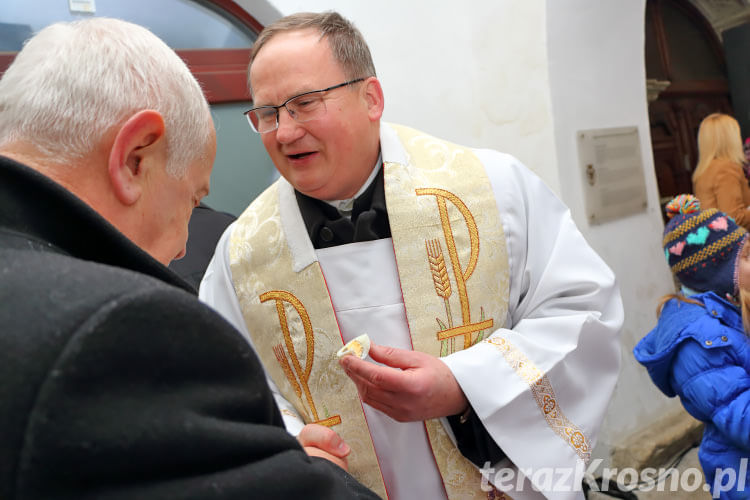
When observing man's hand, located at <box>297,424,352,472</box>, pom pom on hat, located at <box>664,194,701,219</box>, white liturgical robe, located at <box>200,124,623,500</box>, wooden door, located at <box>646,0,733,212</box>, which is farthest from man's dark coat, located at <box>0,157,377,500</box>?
wooden door, located at <box>646,0,733,212</box>

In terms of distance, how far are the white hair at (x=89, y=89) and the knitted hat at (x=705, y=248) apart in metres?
1.85

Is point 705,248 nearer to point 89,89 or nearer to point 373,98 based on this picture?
point 373,98

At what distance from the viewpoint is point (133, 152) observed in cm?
91

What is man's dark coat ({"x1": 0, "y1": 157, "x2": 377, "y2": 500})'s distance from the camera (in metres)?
0.58

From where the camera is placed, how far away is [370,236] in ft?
5.66

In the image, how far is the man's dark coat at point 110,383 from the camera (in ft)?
1.90

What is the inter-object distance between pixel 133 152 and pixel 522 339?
3.55ft

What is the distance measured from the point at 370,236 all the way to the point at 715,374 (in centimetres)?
119

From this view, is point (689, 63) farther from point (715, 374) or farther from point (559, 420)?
point (559, 420)

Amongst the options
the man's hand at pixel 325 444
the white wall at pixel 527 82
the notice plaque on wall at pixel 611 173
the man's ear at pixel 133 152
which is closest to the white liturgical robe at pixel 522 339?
the man's hand at pixel 325 444

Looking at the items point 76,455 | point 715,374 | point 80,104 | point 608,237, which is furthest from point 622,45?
point 76,455

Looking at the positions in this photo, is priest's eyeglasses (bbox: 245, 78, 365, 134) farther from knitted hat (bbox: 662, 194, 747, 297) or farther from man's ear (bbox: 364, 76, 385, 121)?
knitted hat (bbox: 662, 194, 747, 297)

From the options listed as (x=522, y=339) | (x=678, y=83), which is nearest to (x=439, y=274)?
(x=522, y=339)

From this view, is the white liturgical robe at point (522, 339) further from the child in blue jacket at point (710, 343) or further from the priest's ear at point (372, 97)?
the child in blue jacket at point (710, 343)
